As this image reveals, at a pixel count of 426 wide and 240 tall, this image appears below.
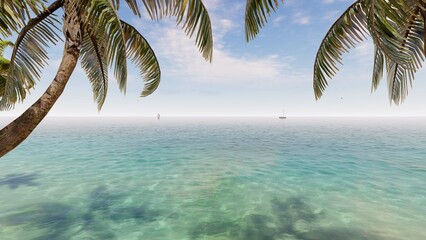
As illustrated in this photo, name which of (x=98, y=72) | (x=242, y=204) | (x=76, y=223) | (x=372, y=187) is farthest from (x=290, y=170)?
(x=98, y=72)

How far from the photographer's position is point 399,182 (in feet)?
49.6

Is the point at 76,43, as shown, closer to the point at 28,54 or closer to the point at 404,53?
the point at 28,54

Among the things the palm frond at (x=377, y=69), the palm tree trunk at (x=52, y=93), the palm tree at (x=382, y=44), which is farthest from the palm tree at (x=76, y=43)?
the palm frond at (x=377, y=69)

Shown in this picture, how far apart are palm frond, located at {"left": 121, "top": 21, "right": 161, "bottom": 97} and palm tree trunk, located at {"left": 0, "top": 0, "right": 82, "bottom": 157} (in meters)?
1.57

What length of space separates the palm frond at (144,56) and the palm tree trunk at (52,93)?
5.14 ft

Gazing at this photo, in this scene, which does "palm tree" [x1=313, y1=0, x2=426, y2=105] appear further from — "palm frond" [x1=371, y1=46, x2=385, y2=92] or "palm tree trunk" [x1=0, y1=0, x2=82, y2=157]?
"palm tree trunk" [x1=0, y1=0, x2=82, y2=157]

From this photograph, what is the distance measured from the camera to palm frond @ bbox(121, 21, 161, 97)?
5717mm

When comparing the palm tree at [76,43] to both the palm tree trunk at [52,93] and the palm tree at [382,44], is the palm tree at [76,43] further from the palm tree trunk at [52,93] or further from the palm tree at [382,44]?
the palm tree at [382,44]

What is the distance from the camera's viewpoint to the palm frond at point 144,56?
5717mm

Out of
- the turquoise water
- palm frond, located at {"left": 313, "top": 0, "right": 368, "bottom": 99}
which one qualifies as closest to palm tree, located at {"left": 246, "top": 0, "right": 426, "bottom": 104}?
palm frond, located at {"left": 313, "top": 0, "right": 368, "bottom": 99}

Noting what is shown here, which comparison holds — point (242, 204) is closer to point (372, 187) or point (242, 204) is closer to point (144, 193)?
point (144, 193)

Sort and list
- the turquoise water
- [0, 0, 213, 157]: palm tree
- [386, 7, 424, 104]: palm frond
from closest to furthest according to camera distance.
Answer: [0, 0, 213, 157]: palm tree
[386, 7, 424, 104]: palm frond
the turquoise water

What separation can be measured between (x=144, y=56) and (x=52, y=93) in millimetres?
2611

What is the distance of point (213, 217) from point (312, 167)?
13.4 meters
